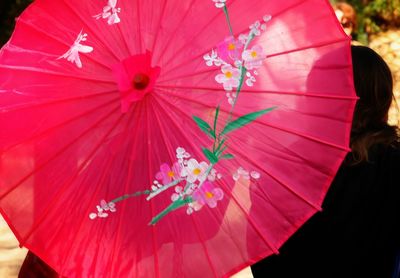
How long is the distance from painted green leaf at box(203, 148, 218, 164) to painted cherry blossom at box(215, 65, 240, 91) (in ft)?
0.79

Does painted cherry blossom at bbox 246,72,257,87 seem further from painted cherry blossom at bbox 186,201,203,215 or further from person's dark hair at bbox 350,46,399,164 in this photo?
painted cherry blossom at bbox 186,201,203,215

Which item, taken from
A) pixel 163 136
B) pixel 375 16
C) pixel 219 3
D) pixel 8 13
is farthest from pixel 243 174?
pixel 8 13

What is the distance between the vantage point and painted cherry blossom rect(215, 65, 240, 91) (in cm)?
206

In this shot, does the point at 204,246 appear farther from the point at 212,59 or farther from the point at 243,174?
the point at 212,59

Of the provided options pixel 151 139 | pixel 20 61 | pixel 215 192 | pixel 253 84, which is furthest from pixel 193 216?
pixel 20 61

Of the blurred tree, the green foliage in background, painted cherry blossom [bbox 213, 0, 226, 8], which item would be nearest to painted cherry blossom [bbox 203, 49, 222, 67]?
painted cherry blossom [bbox 213, 0, 226, 8]

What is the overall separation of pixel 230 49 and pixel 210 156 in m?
0.40

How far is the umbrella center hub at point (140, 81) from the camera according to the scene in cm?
199

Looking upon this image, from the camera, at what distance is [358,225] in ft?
6.43

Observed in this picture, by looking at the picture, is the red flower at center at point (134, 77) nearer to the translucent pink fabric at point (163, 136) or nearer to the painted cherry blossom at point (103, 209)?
the translucent pink fabric at point (163, 136)

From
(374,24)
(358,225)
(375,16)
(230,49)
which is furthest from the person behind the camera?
(375,16)

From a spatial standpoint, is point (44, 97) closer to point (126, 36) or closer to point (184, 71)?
point (126, 36)

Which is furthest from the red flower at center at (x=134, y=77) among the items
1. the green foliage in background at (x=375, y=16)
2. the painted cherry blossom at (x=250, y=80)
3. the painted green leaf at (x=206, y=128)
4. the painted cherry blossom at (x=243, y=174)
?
the green foliage in background at (x=375, y=16)

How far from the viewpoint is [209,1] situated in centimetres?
207
